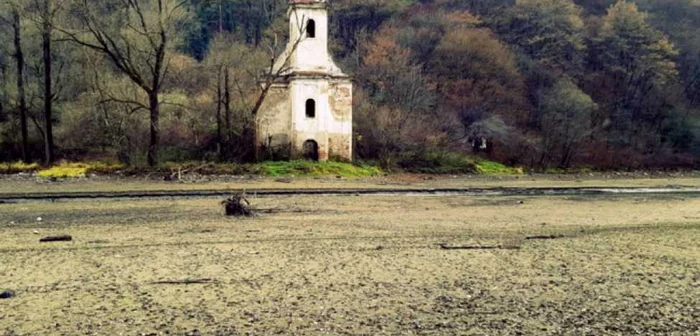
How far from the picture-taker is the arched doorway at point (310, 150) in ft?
118

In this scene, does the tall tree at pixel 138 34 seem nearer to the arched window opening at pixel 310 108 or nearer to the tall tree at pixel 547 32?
the arched window opening at pixel 310 108

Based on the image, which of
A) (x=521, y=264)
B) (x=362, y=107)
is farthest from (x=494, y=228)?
(x=362, y=107)

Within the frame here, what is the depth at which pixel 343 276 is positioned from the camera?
366 inches

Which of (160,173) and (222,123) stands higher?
(222,123)

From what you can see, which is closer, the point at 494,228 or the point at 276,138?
the point at 494,228

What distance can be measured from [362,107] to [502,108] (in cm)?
1469

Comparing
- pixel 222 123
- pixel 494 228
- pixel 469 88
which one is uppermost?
pixel 469 88

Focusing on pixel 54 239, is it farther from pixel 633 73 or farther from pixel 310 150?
pixel 633 73

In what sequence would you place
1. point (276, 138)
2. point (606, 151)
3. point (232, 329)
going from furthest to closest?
point (606, 151) < point (276, 138) < point (232, 329)

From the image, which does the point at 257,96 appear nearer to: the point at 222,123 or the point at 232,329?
the point at 222,123

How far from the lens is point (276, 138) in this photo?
36469 mm

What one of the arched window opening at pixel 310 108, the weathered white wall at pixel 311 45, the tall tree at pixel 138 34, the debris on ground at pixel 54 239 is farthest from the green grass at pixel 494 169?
the debris on ground at pixel 54 239

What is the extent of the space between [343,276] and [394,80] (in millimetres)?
40126

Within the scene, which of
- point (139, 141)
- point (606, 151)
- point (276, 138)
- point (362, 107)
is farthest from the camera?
point (606, 151)
